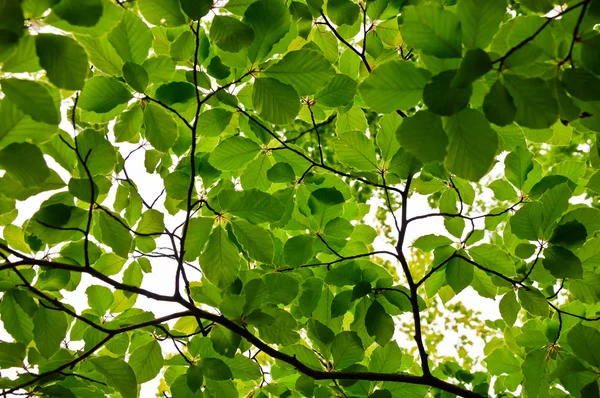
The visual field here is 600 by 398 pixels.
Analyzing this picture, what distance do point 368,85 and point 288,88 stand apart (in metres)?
0.27

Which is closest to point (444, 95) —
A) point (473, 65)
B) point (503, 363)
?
point (473, 65)

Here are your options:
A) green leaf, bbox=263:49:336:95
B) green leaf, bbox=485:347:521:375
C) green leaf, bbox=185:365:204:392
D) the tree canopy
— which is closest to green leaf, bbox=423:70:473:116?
the tree canopy

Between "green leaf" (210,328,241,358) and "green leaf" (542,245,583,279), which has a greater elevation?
"green leaf" (542,245,583,279)

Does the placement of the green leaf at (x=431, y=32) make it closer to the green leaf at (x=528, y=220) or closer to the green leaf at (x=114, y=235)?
the green leaf at (x=528, y=220)

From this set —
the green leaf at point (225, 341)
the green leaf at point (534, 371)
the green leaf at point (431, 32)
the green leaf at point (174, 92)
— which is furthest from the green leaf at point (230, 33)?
the green leaf at point (534, 371)

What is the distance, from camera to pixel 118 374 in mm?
1133

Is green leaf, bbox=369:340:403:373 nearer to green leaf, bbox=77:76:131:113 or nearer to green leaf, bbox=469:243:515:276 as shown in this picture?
green leaf, bbox=469:243:515:276

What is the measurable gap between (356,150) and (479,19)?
Answer: 0.57m

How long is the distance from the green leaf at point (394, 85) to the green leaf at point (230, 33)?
0.30 m

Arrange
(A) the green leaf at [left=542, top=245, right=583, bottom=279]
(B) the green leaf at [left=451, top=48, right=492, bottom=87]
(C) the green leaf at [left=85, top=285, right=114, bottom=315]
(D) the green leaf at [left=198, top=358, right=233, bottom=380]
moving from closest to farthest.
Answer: (B) the green leaf at [left=451, top=48, right=492, bottom=87] → (A) the green leaf at [left=542, top=245, right=583, bottom=279] → (D) the green leaf at [left=198, top=358, right=233, bottom=380] → (C) the green leaf at [left=85, top=285, right=114, bottom=315]

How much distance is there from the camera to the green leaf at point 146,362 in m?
1.27

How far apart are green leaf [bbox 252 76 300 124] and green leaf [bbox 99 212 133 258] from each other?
17.7 inches

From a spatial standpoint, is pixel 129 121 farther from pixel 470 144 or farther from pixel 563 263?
pixel 563 263

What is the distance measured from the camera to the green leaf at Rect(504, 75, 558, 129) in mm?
673
